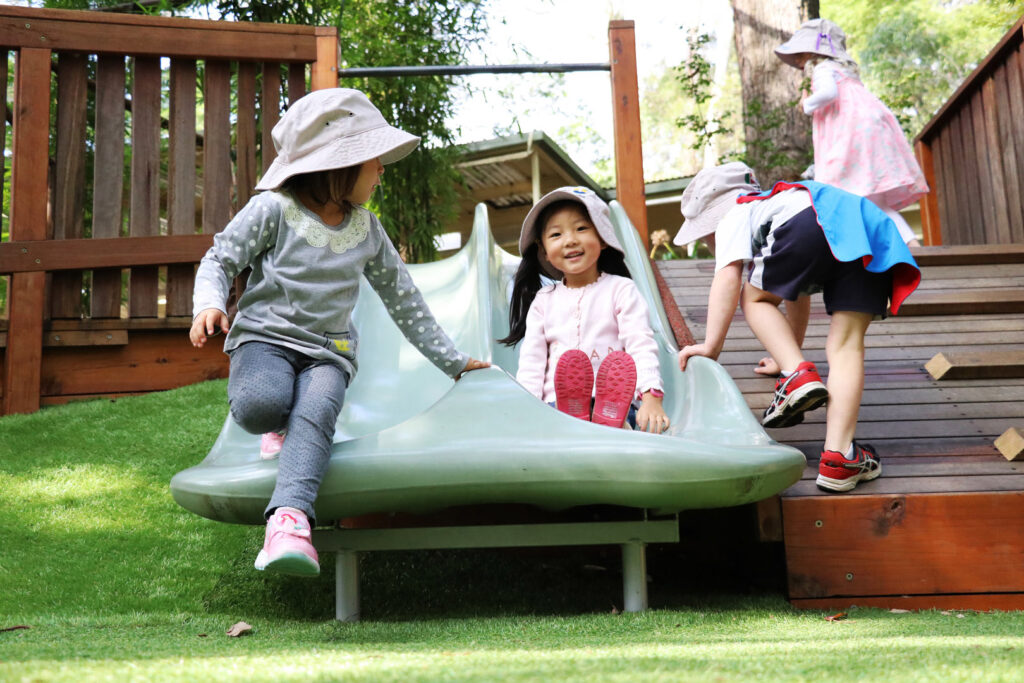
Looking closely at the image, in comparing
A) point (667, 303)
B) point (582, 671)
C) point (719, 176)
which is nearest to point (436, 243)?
point (667, 303)

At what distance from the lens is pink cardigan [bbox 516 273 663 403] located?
9.82 feet

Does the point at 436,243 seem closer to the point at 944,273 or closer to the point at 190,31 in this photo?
the point at 190,31

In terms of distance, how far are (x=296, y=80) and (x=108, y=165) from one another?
1.02m

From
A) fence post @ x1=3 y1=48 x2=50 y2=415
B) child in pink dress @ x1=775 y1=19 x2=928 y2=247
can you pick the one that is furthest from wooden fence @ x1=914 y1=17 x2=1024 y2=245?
fence post @ x1=3 y1=48 x2=50 y2=415

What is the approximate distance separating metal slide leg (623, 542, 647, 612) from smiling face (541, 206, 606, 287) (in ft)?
3.42

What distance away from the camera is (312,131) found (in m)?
2.54

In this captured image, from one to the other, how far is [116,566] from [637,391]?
62.6 inches

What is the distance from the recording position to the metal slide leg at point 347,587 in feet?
8.34

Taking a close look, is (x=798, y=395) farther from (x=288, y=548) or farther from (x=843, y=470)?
(x=288, y=548)

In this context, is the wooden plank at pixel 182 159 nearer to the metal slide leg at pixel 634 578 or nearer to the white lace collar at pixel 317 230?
the white lace collar at pixel 317 230

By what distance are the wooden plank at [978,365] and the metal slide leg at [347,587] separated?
213 cm

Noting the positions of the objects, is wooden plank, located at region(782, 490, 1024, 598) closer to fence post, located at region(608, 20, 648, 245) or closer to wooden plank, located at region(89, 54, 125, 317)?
fence post, located at region(608, 20, 648, 245)

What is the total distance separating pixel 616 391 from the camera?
2.55 meters

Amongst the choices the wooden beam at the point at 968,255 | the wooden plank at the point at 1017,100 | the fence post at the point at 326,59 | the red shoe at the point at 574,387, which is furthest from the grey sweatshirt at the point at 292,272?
the wooden plank at the point at 1017,100
